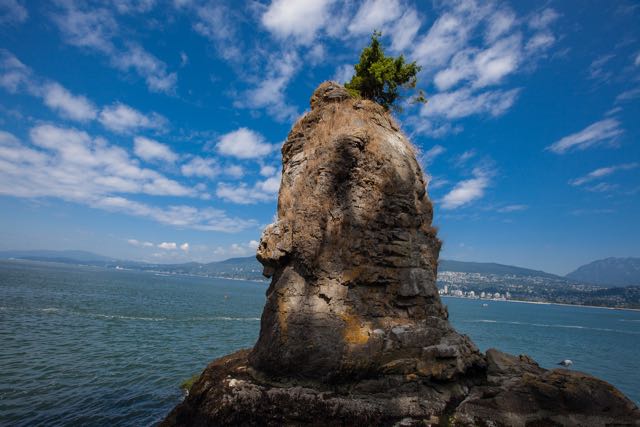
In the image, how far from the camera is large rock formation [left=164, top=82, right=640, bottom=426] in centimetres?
1077

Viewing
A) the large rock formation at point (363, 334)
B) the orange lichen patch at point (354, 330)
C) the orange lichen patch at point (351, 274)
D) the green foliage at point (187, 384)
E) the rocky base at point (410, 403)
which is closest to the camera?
the rocky base at point (410, 403)

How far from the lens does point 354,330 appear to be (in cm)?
1220

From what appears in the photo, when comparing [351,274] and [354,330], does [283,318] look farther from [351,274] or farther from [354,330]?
[351,274]

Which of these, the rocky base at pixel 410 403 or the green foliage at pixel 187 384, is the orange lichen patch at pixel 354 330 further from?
the green foliage at pixel 187 384

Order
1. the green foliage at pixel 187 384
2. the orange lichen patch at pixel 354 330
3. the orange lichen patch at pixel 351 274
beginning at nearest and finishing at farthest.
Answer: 1. the orange lichen patch at pixel 354 330
2. the orange lichen patch at pixel 351 274
3. the green foliage at pixel 187 384

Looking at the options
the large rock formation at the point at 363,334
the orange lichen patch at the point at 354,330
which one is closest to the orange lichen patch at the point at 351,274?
the large rock formation at the point at 363,334

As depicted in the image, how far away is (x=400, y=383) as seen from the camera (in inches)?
448

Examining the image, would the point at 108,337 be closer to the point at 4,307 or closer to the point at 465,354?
the point at 4,307

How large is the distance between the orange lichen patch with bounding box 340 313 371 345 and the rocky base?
1.32 m

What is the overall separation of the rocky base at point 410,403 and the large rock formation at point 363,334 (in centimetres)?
3

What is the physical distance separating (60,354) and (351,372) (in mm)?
23413

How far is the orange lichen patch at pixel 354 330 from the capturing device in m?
12.0

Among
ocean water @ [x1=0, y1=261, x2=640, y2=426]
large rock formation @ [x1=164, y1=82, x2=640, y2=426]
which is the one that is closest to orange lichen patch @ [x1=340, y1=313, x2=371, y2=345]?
large rock formation @ [x1=164, y1=82, x2=640, y2=426]

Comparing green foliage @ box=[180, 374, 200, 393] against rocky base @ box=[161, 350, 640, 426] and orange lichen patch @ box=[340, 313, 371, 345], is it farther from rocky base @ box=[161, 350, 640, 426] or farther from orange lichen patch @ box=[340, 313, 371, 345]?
orange lichen patch @ box=[340, 313, 371, 345]
